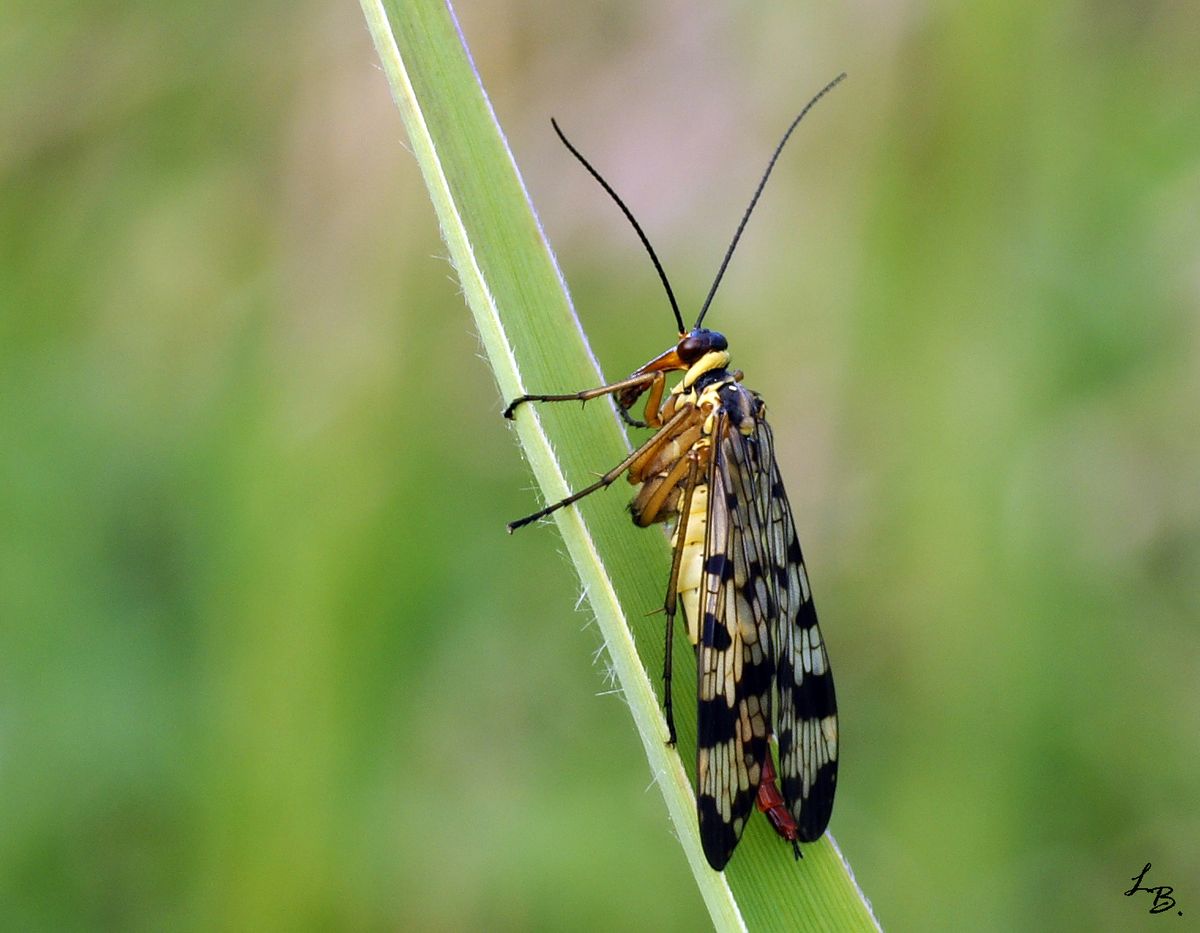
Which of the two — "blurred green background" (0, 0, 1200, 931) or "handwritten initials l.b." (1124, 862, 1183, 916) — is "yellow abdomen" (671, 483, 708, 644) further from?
"handwritten initials l.b." (1124, 862, 1183, 916)

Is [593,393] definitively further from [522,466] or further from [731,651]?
[522,466]

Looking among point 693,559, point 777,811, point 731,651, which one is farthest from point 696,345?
point 777,811

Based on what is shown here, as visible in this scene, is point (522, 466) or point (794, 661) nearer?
point (794, 661)

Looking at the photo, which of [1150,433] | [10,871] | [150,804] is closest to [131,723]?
[150,804]

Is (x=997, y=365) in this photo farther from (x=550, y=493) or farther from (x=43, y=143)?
(x=43, y=143)

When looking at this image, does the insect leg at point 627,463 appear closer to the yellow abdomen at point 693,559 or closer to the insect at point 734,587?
the insect at point 734,587
